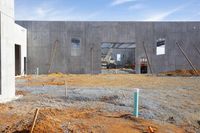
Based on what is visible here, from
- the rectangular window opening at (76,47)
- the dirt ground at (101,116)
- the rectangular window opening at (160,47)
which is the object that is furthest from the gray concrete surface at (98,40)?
the dirt ground at (101,116)

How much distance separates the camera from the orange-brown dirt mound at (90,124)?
217 inches

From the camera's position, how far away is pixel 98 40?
27.9 metres

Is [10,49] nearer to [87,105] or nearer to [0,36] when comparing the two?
[0,36]

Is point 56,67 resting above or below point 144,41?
below

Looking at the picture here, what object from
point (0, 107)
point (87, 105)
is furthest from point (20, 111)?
point (87, 105)

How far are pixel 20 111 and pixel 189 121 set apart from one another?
4482 mm

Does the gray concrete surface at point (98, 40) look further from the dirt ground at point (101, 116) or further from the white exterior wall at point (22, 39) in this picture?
the dirt ground at point (101, 116)

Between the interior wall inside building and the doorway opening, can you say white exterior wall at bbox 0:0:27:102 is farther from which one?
the interior wall inside building

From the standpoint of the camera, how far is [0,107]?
8.04 metres

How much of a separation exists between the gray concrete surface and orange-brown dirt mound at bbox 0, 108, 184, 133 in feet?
67.2

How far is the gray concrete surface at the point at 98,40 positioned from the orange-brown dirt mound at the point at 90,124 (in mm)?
20480

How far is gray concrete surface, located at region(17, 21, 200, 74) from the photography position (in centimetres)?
2747

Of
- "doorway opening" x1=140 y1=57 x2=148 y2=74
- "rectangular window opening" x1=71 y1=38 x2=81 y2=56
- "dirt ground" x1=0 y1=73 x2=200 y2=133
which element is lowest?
"dirt ground" x1=0 y1=73 x2=200 y2=133

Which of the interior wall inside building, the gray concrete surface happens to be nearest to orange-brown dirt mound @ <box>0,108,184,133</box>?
the gray concrete surface
